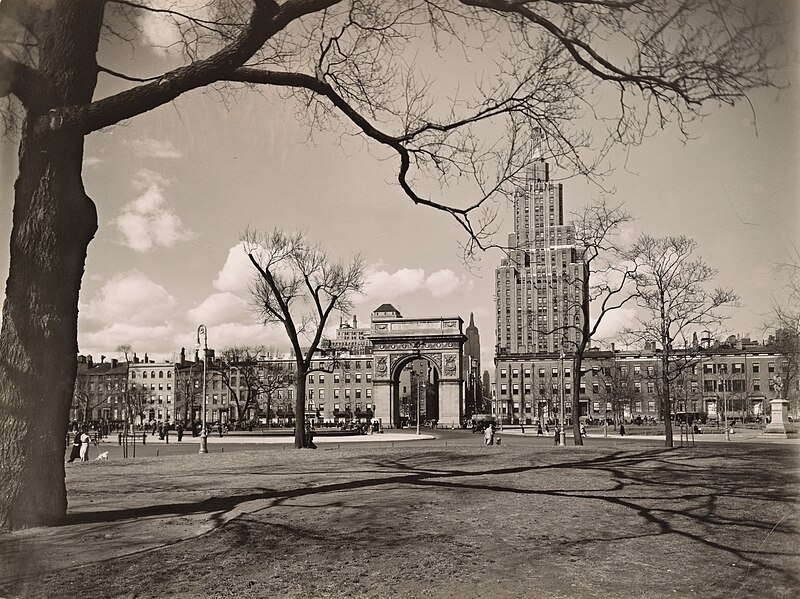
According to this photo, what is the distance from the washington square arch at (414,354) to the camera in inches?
2916

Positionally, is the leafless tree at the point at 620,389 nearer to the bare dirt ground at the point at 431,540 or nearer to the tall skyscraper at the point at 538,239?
the tall skyscraper at the point at 538,239

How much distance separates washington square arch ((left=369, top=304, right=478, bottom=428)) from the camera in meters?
74.1

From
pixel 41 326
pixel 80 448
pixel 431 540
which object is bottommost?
pixel 80 448

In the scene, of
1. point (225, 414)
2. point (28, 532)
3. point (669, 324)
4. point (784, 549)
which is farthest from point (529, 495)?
point (225, 414)

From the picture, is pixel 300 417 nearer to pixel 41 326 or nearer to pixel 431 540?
pixel 41 326

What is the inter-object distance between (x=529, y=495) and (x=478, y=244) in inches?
148

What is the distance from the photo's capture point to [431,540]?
7438 mm

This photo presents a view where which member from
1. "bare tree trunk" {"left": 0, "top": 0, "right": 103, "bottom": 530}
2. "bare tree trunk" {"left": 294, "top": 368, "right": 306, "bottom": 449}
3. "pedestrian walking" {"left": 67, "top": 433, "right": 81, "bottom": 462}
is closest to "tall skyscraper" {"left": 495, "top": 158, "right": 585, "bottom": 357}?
"bare tree trunk" {"left": 0, "top": 0, "right": 103, "bottom": 530}

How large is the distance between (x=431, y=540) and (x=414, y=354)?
218 ft

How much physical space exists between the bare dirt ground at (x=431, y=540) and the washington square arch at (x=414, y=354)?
6134 centimetres

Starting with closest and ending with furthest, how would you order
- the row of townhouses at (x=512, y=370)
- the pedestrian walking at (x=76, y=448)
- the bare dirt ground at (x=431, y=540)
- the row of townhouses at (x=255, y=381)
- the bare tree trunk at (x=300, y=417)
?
the bare dirt ground at (x=431, y=540) < the row of townhouses at (x=512, y=370) < the pedestrian walking at (x=76, y=448) < the bare tree trunk at (x=300, y=417) < the row of townhouses at (x=255, y=381)

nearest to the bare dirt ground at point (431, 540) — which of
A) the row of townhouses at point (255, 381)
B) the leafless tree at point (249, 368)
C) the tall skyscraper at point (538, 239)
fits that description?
the tall skyscraper at point (538, 239)

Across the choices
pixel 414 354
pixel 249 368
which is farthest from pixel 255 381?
pixel 414 354

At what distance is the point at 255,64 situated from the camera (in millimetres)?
9773
